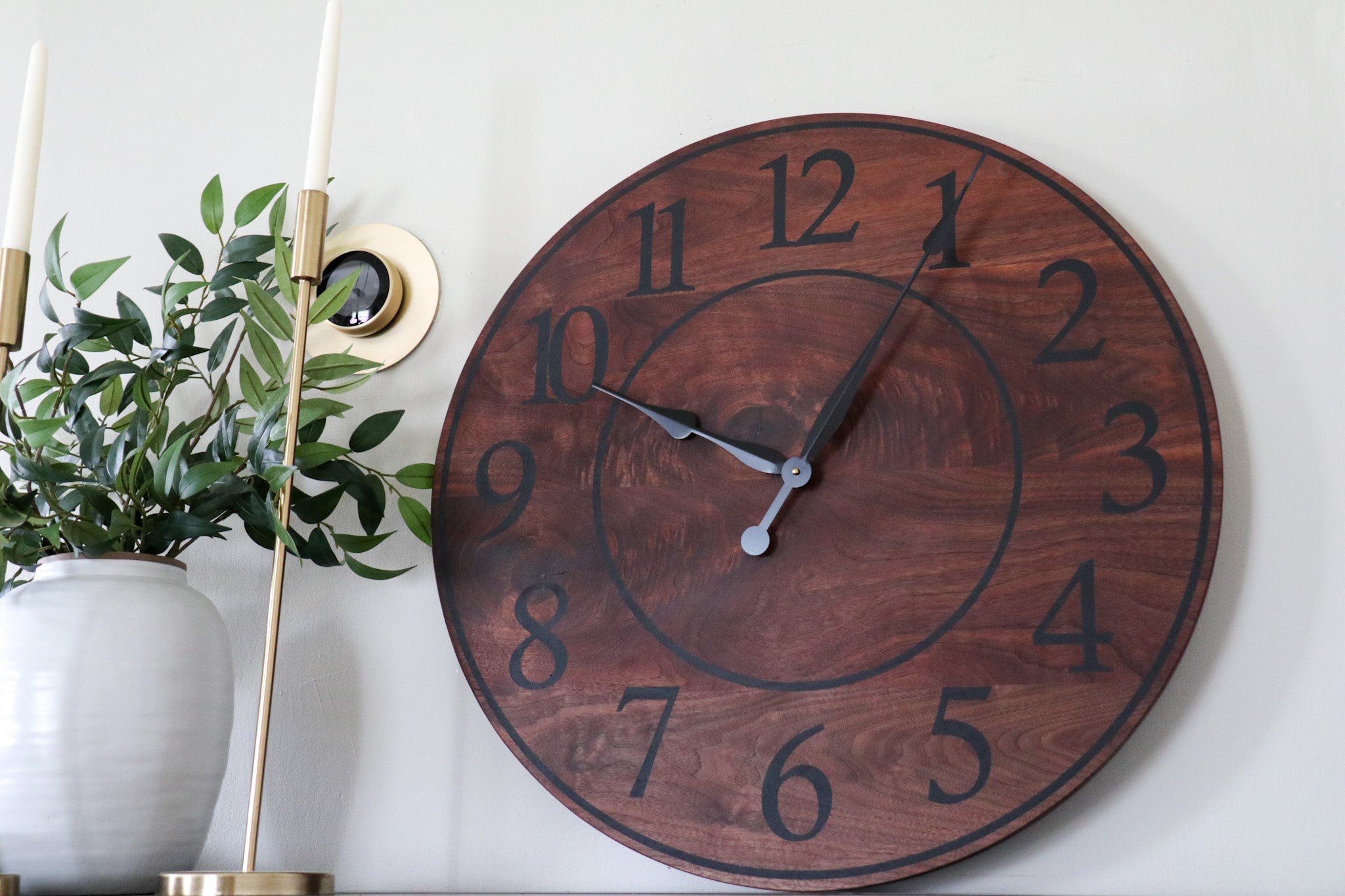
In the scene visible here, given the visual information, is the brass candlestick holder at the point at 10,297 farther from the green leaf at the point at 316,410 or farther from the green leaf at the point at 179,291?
the green leaf at the point at 316,410

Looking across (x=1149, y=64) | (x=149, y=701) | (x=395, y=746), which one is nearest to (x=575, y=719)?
(x=395, y=746)

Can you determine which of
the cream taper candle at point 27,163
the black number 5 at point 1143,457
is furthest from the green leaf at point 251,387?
the black number 5 at point 1143,457

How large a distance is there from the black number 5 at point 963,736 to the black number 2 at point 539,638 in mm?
311

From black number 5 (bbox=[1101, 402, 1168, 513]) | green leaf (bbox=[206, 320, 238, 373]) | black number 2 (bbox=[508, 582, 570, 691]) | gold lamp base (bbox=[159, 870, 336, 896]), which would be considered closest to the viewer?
gold lamp base (bbox=[159, 870, 336, 896])

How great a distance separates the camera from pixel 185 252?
114cm

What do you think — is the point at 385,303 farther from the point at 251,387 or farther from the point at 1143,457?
the point at 1143,457

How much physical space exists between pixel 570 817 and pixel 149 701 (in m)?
0.35

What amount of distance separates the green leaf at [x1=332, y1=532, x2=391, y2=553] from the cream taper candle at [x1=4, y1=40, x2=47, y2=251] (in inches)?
15.1

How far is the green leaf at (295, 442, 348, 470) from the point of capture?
38.9 inches

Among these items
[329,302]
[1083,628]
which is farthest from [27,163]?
[1083,628]

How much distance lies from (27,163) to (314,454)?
14.7 inches

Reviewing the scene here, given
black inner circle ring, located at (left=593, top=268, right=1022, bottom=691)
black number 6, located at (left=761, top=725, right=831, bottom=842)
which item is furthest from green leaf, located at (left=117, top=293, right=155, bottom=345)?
black number 6, located at (left=761, top=725, right=831, bottom=842)

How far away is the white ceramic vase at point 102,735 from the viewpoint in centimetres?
88

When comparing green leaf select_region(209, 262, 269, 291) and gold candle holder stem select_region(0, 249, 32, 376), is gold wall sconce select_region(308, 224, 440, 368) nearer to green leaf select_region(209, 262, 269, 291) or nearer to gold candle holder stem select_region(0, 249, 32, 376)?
green leaf select_region(209, 262, 269, 291)
